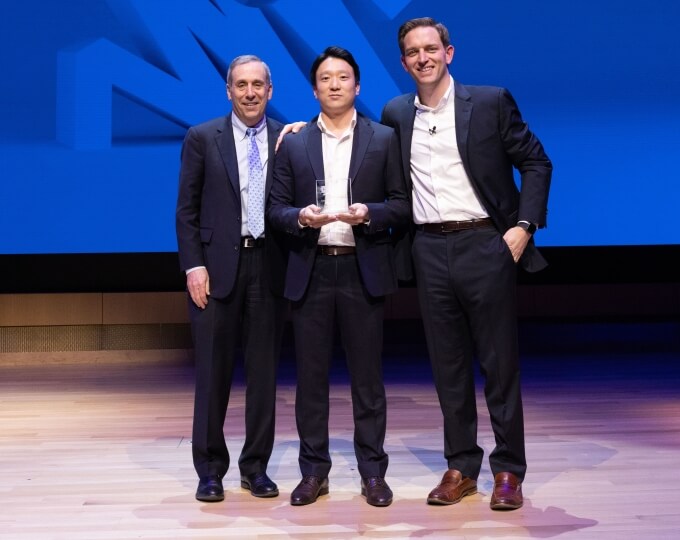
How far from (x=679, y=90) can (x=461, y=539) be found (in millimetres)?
3770

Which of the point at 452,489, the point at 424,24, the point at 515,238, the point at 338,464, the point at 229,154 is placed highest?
the point at 424,24

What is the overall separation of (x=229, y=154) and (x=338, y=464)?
4.02 feet

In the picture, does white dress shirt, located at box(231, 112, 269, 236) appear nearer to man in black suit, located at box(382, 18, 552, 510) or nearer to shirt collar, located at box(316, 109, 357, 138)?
shirt collar, located at box(316, 109, 357, 138)

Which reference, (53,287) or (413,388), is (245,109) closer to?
(413,388)

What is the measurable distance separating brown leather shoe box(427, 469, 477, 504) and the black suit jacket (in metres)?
0.80

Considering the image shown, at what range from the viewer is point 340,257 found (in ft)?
9.04

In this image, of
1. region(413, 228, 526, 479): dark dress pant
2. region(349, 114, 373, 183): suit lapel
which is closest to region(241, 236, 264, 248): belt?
region(349, 114, 373, 183): suit lapel

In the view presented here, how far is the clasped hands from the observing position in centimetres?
257

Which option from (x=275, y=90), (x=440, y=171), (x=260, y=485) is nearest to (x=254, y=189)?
(x=440, y=171)

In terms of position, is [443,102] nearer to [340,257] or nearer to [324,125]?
[324,125]

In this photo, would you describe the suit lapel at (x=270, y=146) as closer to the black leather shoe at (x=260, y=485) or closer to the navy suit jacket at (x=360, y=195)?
the navy suit jacket at (x=360, y=195)

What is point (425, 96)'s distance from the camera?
2.81 metres

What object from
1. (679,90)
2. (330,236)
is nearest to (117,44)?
(330,236)

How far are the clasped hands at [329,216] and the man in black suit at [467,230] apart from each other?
0.28 metres
